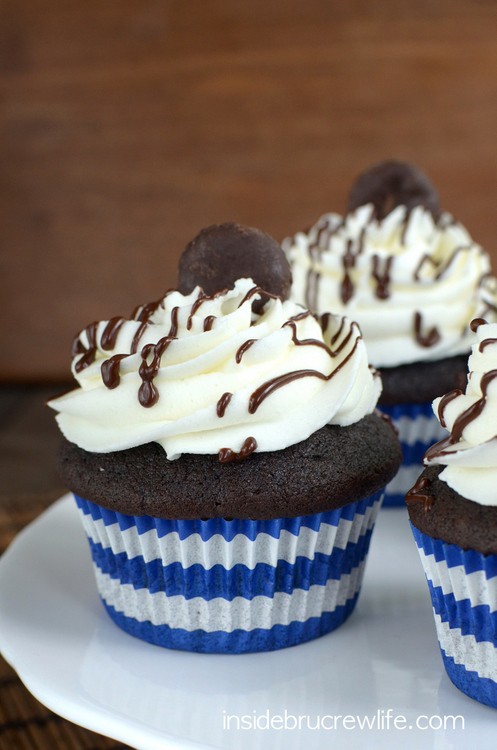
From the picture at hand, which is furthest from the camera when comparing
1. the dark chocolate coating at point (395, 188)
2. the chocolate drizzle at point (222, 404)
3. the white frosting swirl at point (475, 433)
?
the dark chocolate coating at point (395, 188)

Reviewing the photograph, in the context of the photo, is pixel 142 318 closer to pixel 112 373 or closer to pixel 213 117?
pixel 112 373

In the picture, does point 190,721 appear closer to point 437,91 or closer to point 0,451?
point 0,451

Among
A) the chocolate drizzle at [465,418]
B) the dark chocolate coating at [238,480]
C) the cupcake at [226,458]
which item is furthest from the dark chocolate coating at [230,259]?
the chocolate drizzle at [465,418]

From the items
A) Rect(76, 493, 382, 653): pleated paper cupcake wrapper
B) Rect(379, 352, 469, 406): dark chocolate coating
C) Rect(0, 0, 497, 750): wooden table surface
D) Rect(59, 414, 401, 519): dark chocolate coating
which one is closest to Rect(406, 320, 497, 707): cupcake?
Rect(59, 414, 401, 519): dark chocolate coating

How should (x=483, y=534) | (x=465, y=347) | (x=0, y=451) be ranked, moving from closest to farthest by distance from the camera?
(x=483, y=534)
(x=465, y=347)
(x=0, y=451)

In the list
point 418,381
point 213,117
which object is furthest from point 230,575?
point 213,117

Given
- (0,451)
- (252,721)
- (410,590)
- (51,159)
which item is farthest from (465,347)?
(51,159)

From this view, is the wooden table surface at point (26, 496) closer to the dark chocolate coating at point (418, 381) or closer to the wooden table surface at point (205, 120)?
the wooden table surface at point (205, 120)
